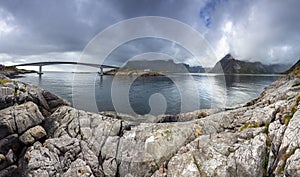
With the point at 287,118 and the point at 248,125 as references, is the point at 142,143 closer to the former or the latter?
the point at 248,125

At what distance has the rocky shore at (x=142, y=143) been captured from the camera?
13000 mm

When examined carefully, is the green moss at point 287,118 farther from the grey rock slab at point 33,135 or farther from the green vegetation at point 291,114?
the grey rock slab at point 33,135

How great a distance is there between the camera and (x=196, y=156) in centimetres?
1443

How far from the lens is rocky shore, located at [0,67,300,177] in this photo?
13000 mm

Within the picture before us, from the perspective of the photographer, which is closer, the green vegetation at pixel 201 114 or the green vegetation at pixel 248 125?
the green vegetation at pixel 248 125

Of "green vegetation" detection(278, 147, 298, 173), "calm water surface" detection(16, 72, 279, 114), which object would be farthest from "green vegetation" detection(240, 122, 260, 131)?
"calm water surface" detection(16, 72, 279, 114)

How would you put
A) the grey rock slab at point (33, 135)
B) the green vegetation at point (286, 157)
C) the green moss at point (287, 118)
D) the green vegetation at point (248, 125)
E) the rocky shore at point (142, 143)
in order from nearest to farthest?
1. the green vegetation at point (286, 157)
2. the rocky shore at point (142, 143)
3. the green moss at point (287, 118)
4. the green vegetation at point (248, 125)
5. the grey rock slab at point (33, 135)

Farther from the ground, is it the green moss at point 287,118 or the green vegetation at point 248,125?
the green moss at point 287,118

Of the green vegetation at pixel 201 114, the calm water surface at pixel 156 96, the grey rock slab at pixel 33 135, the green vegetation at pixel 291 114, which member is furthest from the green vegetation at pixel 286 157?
the calm water surface at pixel 156 96

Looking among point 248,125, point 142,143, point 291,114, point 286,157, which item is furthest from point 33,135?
point 291,114

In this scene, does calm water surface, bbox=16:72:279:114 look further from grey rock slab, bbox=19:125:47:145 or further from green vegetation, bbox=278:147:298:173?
green vegetation, bbox=278:147:298:173

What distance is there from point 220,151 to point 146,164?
6.22 meters

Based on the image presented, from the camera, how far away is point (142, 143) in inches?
669

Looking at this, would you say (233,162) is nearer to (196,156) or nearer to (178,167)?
(196,156)
